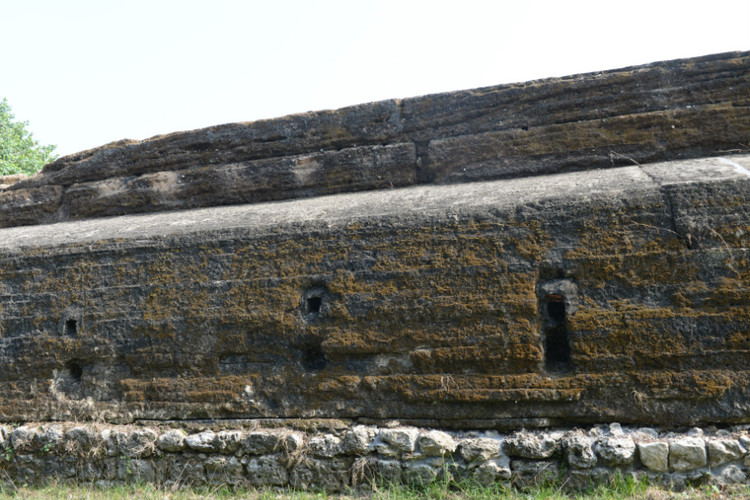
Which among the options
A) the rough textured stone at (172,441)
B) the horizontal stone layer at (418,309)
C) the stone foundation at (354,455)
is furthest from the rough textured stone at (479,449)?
the rough textured stone at (172,441)

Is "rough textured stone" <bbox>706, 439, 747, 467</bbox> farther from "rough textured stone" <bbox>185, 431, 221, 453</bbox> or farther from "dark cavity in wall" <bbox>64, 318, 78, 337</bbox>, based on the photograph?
"dark cavity in wall" <bbox>64, 318, 78, 337</bbox>

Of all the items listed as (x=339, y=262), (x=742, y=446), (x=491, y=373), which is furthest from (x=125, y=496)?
(x=742, y=446)

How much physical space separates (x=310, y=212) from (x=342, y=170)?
67 cm

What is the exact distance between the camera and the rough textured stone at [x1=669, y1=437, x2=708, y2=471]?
2.89 metres

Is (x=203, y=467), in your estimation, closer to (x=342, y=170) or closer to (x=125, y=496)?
(x=125, y=496)

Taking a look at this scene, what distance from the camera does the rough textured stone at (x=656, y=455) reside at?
293 cm

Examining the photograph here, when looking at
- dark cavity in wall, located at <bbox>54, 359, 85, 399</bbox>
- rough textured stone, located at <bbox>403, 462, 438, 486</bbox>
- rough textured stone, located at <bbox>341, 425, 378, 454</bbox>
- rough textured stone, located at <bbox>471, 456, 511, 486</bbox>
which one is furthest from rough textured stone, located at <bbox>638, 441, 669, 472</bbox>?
dark cavity in wall, located at <bbox>54, 359, 85, 399</bbox>

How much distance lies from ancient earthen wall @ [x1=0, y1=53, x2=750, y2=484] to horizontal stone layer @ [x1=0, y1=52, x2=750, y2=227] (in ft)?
0.06

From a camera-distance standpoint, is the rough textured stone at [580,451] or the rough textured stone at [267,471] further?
the rough textured stone at [267,471]

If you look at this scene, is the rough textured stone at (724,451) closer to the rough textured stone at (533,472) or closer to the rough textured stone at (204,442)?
the rough textured stone at (533,472)

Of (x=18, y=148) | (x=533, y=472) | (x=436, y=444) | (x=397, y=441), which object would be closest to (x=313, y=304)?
(x=397, y=441)

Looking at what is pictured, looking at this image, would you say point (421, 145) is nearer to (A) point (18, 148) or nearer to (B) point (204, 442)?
(B) point (204, 442)

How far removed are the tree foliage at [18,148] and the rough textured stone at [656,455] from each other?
61.6 ft

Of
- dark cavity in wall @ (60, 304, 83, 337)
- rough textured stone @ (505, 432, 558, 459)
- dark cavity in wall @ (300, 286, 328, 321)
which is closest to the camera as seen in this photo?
rough textured stone @ (505, 432, 558, 459)
